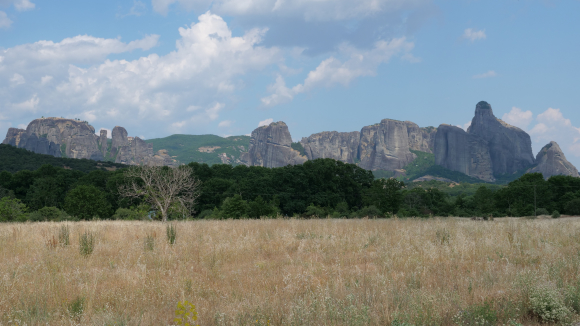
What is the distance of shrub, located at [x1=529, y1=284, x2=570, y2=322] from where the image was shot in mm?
4305

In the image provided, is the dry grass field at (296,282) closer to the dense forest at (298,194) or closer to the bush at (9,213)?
the bush at (9,213)

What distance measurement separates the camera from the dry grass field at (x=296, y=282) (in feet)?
14.3

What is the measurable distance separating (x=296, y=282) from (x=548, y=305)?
12.0 ft

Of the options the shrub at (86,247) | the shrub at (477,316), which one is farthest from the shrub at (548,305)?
the shrub at (86,247)

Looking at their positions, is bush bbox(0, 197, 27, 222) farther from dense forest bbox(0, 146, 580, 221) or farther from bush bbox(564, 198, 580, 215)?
bush bbox(564, 198, 580, 215)

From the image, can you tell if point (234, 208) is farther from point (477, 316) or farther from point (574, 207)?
point (574, 207)

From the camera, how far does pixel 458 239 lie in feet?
30.8

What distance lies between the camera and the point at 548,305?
4469 millimetres

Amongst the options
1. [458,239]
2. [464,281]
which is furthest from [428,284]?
[458,239]

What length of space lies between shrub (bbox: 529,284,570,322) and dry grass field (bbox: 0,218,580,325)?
17 mm

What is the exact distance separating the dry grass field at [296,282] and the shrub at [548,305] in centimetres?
2

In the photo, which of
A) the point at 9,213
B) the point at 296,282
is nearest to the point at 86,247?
the point at 296,282

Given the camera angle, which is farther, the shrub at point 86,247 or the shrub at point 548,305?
the shrub at point 86,247

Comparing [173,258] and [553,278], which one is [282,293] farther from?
[553,278]
